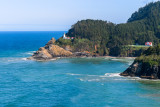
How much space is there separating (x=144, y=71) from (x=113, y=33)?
5826 centimetres

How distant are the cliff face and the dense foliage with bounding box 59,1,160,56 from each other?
40093 millimetres

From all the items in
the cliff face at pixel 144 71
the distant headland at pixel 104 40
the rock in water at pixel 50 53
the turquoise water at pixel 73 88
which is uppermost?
the distant headland at pixel 104 40

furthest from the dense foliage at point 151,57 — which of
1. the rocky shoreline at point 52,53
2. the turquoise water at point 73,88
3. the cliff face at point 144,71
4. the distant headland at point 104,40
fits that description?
the rocky shoreline at point 52,53

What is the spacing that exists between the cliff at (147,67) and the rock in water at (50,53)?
39.8m

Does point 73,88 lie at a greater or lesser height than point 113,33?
lesser

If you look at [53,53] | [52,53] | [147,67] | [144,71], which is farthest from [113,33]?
[147,67]

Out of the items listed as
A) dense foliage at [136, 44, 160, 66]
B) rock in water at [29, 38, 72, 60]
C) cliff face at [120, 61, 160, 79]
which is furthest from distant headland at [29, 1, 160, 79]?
cliff face at [120, 61, 160, 79]

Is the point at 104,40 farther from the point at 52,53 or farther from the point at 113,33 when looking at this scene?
the point at 52,53

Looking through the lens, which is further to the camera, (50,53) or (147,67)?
(50,53)

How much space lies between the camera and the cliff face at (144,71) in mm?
62922

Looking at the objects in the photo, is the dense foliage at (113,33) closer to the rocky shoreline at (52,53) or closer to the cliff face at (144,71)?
the rocky shoreline at (52,53)

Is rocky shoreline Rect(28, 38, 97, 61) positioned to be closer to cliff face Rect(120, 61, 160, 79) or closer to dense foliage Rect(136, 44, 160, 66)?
dense foliage Rect(136, 44, 160, 66)

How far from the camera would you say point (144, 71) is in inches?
2552

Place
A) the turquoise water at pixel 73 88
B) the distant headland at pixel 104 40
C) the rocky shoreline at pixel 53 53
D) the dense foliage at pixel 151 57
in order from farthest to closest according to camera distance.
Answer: the distant headland at pixel 104 40, the rocky shoreline at pixel 53 53, the dense foliage at pixel 151 57, the turquoise water at pixel 73 88
